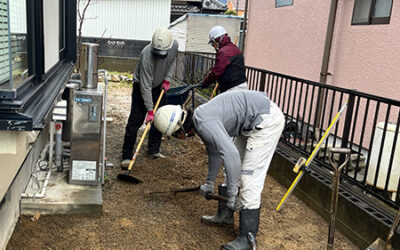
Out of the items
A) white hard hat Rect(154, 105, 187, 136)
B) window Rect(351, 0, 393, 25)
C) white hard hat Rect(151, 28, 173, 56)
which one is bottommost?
white hard hat Rect(154, 105, 187, 136)

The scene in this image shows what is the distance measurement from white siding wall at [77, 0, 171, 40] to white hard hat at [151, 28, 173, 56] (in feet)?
43.3

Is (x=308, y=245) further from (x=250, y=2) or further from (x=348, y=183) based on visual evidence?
(x=250, y=2)

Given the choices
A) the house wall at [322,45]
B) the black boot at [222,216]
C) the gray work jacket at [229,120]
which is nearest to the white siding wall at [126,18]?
the house wall at [322,45]

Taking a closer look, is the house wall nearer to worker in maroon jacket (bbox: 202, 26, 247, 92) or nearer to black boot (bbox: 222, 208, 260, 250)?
worker in maroon jacket (bbox: 202, 26, 247, 92)

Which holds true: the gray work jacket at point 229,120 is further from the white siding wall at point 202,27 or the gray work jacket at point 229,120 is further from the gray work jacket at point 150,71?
the white siding wall at point 202,27

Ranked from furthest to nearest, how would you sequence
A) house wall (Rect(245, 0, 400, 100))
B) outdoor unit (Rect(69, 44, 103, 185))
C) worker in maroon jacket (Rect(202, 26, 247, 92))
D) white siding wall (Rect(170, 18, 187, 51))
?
white siding wall (Rect(170, 18, 187, 51))
house wall (Rect(245, 0, 400, 100))
worker in maroon jacket (Rect(202, 26, 247, 92))
outdoor unit (Rect(69, 44, 103, 185))

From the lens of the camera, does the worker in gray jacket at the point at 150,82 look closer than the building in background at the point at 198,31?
Yes

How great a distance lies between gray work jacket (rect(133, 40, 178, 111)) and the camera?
18.6 feet

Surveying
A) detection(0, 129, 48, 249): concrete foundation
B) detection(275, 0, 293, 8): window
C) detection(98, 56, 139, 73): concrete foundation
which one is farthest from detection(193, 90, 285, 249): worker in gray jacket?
detection(98, 56, 139, 73): concrete foundation

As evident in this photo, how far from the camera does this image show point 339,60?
273 inches

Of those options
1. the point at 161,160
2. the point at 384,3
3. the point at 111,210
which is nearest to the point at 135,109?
the point at 161,160

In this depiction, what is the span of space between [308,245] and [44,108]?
2.82 m

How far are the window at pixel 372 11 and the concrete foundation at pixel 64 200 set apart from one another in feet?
16.3

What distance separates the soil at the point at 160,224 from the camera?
3.64 meters
